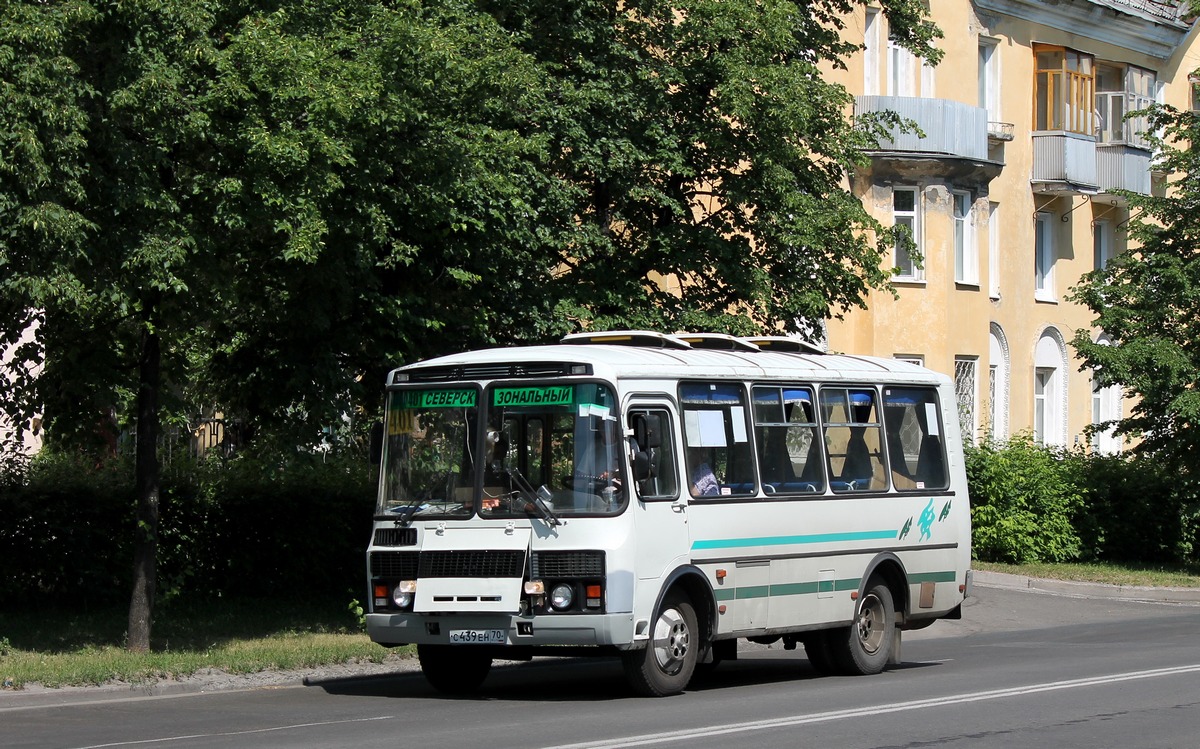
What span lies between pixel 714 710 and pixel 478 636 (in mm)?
2039

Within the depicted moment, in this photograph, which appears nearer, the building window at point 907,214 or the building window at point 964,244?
the building window at point 907,214

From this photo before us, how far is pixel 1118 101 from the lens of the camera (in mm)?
44406

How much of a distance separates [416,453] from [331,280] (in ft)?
12.9

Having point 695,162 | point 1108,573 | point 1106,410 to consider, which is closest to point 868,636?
point 695,162

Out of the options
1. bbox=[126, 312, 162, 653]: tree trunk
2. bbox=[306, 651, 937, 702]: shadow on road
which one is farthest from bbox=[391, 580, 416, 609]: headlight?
bbox=[126, 312, 162, 653]: tree trunk

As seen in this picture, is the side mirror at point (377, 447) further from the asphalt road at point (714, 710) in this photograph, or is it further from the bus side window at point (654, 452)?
the bus side window at point (654, 452)

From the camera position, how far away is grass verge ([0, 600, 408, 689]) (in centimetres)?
1552

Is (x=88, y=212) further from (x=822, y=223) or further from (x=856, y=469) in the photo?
(x=822, y=223)

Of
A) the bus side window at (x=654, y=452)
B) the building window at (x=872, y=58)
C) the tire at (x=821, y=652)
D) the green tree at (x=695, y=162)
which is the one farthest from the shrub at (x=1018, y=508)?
the bus side window at (x=654, y=452)

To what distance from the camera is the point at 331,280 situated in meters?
18.2

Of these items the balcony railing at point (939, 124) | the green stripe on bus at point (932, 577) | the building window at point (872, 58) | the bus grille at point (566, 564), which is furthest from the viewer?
the building window at point (872, 58)

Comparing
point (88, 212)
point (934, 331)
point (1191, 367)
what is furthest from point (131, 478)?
point (934, 331)

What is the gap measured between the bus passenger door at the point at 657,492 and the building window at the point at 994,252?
2769 cm

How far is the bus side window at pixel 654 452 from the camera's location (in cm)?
1421
